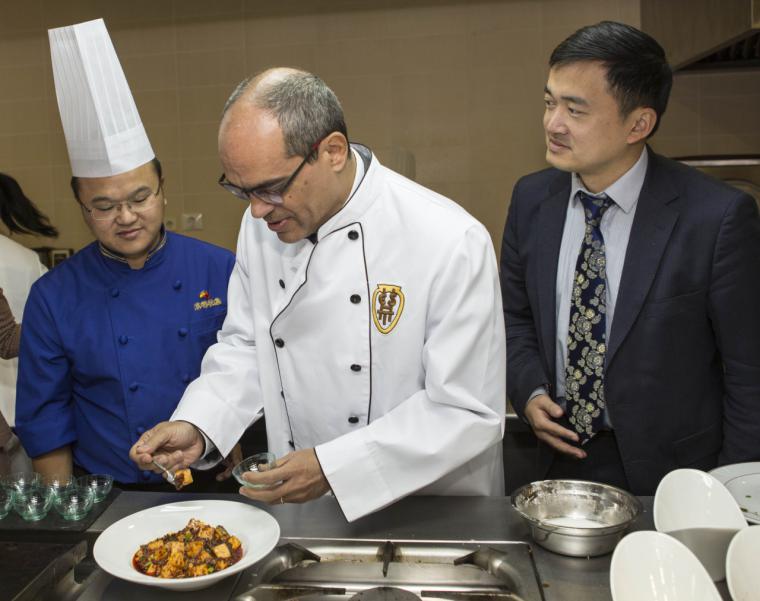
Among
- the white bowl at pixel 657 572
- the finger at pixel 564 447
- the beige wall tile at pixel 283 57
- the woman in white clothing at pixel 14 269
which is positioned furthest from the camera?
the beige wall tile at pixel 283 57

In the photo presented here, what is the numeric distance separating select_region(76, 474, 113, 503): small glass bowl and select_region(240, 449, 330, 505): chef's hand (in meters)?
0.32

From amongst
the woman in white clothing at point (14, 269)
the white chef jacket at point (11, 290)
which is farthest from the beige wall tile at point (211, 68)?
the white chef jacket at point (11, 290)

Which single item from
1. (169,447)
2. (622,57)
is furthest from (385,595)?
(622,57)

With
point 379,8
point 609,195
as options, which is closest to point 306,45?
point 379,8

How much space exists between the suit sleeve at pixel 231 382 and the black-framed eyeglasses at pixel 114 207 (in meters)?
0.24

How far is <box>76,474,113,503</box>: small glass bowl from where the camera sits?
1.41m

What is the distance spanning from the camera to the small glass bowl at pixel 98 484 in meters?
1.41

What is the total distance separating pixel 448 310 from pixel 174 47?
2981mm

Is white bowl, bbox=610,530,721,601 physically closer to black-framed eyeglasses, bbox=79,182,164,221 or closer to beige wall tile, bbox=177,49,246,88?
black-framed eyeglasses, bbox=79,182,164,221

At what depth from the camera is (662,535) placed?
1.03 metres

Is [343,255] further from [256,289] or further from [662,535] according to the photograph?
[662,535]

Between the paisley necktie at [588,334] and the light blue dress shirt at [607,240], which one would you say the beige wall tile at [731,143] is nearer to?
the light blue dress shirt at [607,240]

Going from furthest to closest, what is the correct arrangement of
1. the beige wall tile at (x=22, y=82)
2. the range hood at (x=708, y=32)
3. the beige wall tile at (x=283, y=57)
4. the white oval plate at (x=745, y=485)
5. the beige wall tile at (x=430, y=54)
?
the beige wall tile at (x=22, y=82), the beige wall tile at (x=283, y=57), the beige wall tile at (x=430, y=54), the range hood at (x=708, y=32), the white oval plate at (x=745, y=485)

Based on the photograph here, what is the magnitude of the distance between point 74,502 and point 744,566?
110cm
